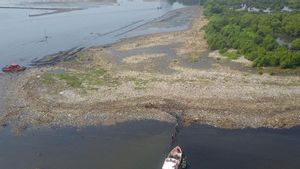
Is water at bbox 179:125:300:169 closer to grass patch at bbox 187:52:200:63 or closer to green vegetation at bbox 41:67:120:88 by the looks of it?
green vegetation at bbox 41:67:120:88

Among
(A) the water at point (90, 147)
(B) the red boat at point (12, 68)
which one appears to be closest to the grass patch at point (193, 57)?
(A) the water at point (90, 147)

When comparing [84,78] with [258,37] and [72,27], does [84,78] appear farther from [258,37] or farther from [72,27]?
[72,27]

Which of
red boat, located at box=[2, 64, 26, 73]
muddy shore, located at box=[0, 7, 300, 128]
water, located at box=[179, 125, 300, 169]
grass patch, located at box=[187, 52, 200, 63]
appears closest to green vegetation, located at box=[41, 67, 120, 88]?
muddy shore, located at box=[0, 7, 300, 128]

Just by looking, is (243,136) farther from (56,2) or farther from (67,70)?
(56,2)

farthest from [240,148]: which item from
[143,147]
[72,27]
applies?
[72,27]

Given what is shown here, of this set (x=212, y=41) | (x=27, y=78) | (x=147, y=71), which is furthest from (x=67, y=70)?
(x=212, y=41)

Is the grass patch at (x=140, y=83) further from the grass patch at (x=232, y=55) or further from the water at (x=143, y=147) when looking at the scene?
the grass patch at (x=232, y=55)
